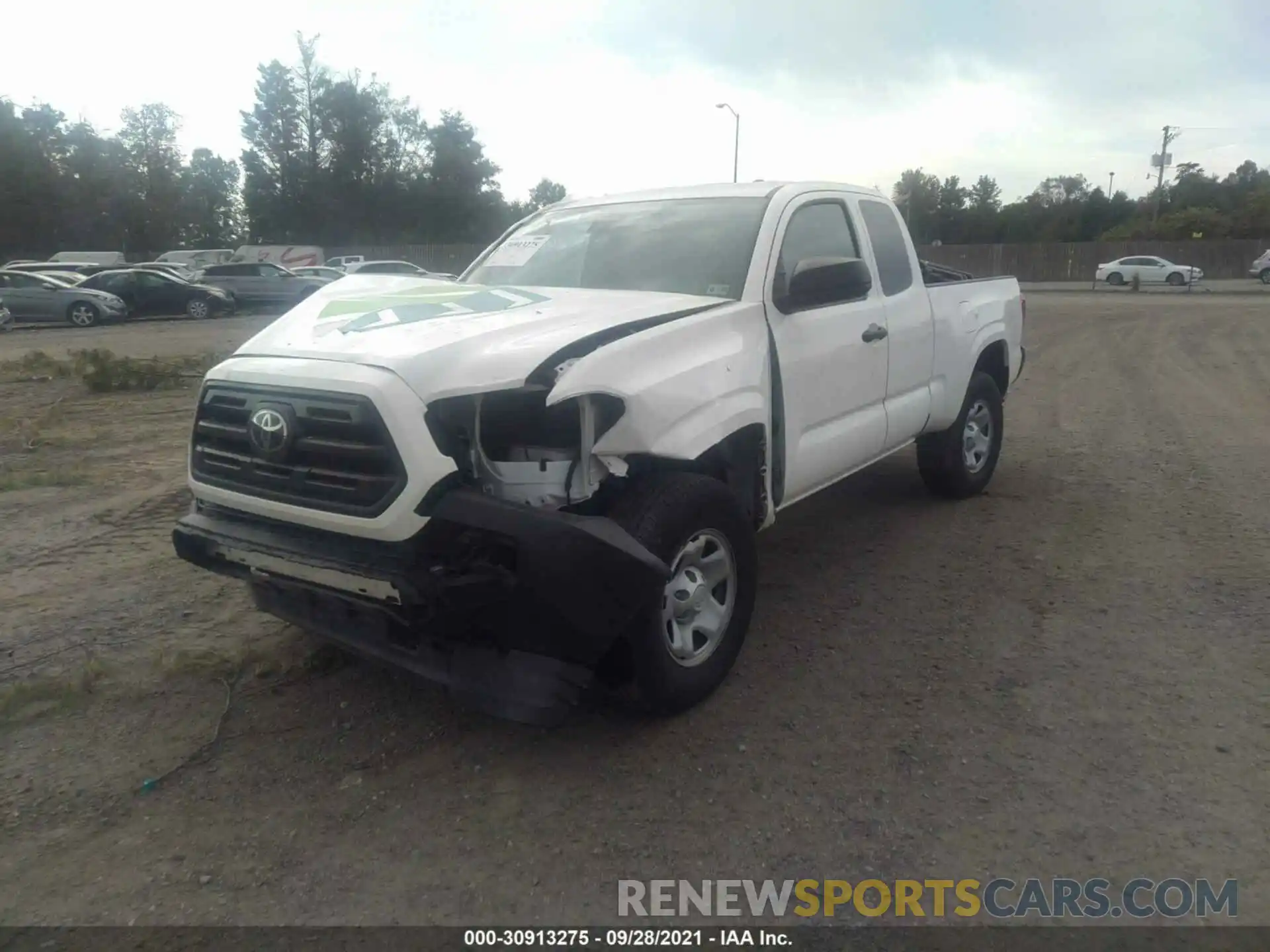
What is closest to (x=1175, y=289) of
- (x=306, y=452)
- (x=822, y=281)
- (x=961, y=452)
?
(x=961, y=452)

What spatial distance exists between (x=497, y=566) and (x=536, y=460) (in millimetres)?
414

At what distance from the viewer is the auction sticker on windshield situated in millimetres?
4984

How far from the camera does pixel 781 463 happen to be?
13.6 feet

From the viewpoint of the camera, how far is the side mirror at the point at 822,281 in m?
4.09

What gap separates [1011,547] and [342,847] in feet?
13.4

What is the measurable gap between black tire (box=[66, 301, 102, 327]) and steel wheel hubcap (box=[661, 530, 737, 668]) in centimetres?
2492

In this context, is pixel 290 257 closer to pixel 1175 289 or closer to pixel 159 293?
pixel 159 293

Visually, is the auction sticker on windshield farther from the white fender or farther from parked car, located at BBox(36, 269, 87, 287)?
parked car, located at BBox(36, 269, 87, 287)

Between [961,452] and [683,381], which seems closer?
[683,381]

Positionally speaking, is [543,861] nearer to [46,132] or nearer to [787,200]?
[787,200]

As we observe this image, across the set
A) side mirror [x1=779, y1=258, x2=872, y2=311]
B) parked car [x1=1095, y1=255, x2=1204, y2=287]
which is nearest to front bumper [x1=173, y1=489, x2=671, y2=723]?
side mirror [x1=779, y1=258, x2=872, y2=311]

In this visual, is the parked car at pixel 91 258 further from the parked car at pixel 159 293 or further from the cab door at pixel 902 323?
the cab door at pixel 902 323

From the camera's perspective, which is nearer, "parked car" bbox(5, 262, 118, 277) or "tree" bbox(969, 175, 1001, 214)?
"parked car" bbox(5, 262, 118, 277)

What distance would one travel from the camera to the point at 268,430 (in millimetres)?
3268
